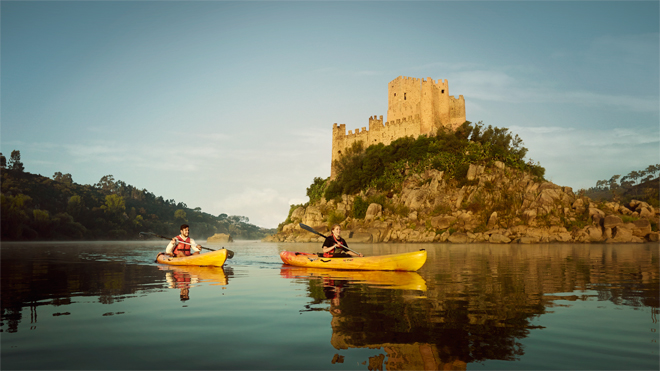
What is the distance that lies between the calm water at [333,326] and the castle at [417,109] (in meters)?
57.8

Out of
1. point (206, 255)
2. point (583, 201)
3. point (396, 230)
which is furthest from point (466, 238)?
point (206, 255)

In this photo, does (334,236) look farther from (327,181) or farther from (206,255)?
(327,181)

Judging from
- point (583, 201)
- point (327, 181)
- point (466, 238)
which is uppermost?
point (327, 181)

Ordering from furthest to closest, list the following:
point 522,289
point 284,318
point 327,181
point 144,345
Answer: point 327,181 < point 522,289 < point 284,318 < point 144,345

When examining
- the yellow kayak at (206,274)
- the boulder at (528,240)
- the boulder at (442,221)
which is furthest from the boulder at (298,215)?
the yellow kayak at (206,274)

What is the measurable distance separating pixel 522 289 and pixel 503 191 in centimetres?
4726

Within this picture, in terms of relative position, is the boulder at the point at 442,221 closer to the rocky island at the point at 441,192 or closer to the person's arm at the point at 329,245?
the rocky island at the point at 441,192

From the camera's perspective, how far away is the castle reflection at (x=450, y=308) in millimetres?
4504

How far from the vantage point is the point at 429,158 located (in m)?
61.6

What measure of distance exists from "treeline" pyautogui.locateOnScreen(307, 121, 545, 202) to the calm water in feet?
165

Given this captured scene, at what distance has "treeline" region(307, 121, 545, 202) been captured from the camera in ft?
191

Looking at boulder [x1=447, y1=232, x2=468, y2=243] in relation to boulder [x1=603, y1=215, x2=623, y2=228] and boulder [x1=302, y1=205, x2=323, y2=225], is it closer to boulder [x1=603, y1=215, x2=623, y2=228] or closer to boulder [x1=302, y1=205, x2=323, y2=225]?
boulder [x1=603, y1=215, x2=623, y2=228]

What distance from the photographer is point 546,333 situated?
534 cm

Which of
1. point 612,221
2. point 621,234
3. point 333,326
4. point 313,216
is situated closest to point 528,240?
point 621,234
